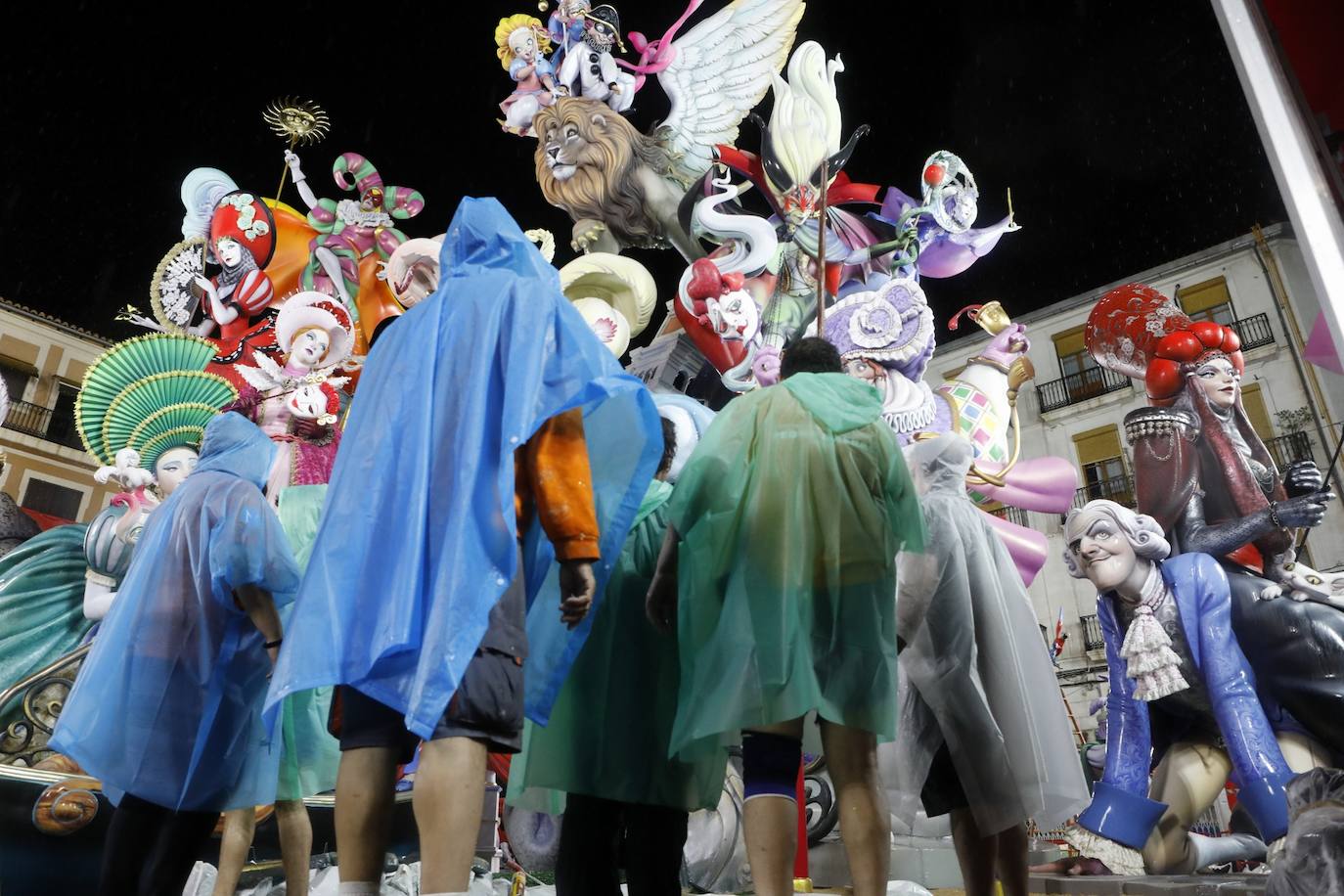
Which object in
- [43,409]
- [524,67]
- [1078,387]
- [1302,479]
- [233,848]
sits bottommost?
[233,848]

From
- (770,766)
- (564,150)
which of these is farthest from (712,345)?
(770,766)

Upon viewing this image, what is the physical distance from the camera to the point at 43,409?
14.5 m

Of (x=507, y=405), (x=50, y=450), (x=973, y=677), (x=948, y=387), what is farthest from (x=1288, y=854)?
(x=50, y=450)

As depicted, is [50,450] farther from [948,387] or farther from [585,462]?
[585,462]

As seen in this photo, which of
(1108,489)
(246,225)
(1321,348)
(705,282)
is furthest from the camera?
(1108,489)

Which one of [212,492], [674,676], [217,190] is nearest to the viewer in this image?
[674,676]

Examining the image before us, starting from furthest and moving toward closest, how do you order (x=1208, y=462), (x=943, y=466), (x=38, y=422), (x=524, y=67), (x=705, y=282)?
(x=38, y=422)
(x=524, y=67)
(x=705, y=282)
(x=1208, y=462)
(x=943, y=466)

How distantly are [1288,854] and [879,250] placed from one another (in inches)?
221

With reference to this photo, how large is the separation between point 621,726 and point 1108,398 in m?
10.4

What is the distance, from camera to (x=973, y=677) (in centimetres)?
274

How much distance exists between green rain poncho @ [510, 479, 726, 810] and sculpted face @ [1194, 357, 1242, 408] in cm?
364

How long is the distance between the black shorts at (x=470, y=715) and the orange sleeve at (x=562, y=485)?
257 millimetres

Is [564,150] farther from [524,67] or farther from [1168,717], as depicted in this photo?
[1168,717]

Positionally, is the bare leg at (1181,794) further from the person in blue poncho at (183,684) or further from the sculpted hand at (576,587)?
the person in blue poncho at (183,684)
